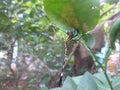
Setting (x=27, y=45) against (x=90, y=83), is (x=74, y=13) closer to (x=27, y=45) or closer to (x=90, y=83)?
(x=90, y=83)

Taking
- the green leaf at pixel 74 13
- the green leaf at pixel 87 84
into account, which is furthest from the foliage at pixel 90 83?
the green leaf at pixel 74 13

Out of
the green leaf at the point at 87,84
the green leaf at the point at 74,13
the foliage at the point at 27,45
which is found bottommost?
the foliage at the point at 27,45

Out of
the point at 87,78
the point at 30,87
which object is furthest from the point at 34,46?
the point at 87,78

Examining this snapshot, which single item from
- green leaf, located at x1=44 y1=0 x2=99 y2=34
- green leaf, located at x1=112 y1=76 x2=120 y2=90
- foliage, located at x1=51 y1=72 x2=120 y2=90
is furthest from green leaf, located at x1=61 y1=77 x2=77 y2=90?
green leaf, located at x1=44 y1=0 x2=99 y2=34

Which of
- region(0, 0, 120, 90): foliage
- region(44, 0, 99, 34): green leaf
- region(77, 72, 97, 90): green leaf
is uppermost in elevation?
region(44, 0, 99, 34): green leaf

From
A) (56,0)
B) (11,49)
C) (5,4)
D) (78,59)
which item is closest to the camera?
(56,0)

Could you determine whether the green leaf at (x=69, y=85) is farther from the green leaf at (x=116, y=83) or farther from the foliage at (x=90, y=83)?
the green leaf at (x=116, y=83)

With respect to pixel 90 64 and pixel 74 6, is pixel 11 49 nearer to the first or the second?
pixel 90 64

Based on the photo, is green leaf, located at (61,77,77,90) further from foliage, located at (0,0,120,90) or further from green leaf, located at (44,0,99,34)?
foliage, located at (0,0,120,90)

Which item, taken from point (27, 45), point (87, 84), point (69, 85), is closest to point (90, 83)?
point (87, 84)
